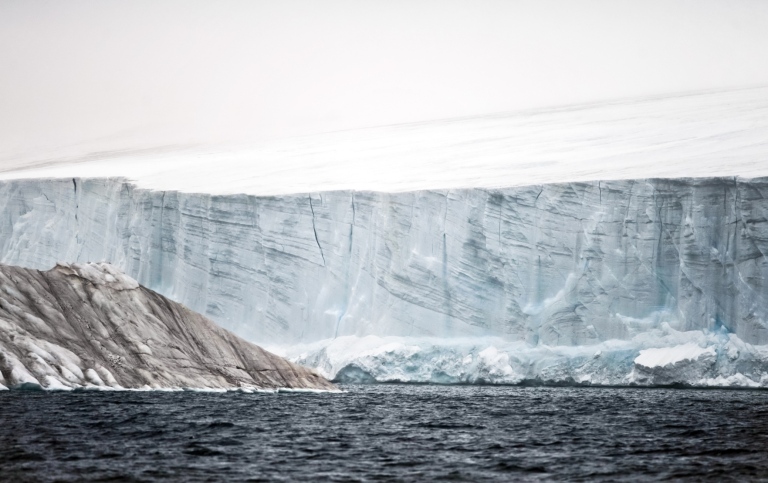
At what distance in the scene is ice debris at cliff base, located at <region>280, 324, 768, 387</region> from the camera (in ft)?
91.5

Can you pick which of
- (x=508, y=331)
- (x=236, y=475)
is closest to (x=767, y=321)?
(x=508, y=331)

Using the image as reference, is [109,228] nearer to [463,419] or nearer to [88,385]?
[88,385]

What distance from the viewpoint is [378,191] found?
110 feet

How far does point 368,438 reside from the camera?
15.7 meters

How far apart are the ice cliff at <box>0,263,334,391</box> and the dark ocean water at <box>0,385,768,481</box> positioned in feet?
1.44

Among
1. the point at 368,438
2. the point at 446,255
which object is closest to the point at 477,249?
the point at 446,255

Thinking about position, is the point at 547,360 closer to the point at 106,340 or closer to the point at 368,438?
the point at 106,340

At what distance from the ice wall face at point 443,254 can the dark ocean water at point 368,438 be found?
6.18 meters

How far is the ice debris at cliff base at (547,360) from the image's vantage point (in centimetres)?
2788

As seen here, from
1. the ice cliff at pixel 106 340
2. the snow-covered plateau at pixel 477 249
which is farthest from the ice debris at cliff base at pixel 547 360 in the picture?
the ice cliff at pixel 106 340

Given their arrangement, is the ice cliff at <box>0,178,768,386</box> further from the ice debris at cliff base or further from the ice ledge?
the ice ledge

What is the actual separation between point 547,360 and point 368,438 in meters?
14.8

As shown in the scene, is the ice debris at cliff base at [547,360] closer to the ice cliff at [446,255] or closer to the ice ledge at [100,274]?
the ice cliff at [446,255]

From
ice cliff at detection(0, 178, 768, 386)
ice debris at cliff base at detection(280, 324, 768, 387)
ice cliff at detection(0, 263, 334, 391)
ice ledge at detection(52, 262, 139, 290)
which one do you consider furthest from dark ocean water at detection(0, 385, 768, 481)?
ice cliff at detection(0, 178, 768, 386)
